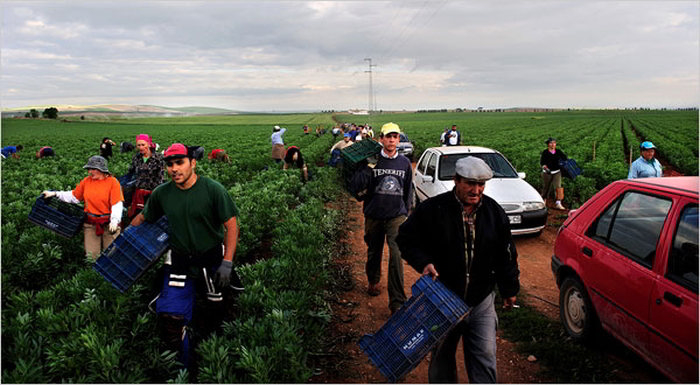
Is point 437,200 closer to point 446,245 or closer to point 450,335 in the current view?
point 446,245

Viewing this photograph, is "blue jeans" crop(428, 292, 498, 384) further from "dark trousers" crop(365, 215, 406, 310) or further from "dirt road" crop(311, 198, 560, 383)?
"dark trousers" crop(365, 215, 406, 310)

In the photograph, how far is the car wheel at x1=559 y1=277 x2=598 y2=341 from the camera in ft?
13.4

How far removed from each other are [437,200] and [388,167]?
2.10 metres

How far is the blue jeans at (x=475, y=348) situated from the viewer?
3.01 m

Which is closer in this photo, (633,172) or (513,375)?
(513,375)

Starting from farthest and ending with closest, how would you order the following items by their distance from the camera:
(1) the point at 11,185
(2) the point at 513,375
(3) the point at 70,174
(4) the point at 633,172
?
(3) the point at 70,174
(1) the point at 11,185
(4) the point at 633,172
(2) the point at 513,375

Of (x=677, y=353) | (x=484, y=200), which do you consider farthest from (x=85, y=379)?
(x=677, y=353)

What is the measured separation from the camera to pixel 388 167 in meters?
5.11

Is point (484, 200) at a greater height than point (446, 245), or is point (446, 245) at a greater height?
point (484, 200)

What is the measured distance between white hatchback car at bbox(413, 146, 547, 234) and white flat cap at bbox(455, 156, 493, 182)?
4.80m

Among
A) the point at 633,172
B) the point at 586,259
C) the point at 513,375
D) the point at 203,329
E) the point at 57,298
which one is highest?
the point at 633,172

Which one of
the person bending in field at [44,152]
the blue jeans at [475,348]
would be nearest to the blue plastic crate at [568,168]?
the blue jeans at [475,348]

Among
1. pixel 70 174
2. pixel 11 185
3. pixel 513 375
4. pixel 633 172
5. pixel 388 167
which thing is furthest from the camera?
pixel 70 174

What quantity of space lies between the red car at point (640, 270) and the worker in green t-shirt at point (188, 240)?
3.45 metres
